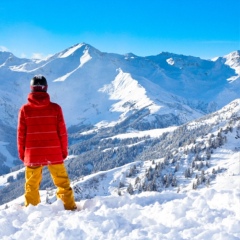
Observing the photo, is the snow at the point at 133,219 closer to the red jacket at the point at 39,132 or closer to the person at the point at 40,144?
the person at the point at 40,144

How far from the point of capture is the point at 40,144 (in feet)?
40.3

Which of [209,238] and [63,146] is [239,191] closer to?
[209,238]

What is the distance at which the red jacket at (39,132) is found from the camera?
40.0 feet

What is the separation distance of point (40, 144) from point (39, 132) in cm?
44

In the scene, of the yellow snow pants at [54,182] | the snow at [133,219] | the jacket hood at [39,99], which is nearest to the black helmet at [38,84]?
the jacket hood at [39,99]

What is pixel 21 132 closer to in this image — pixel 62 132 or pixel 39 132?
pixel 39 132

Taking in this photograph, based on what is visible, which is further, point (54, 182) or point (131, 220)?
point (54, 182)

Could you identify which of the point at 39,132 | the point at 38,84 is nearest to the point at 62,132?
the point at 39,132

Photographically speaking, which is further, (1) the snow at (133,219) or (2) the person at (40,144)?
(2) the person at (40,144)

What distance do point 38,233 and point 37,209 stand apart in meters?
2.16

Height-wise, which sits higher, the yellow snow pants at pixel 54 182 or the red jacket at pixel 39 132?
the red jacket at pixel 39 132

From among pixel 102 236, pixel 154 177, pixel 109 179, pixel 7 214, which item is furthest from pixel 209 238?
pixel 109 179

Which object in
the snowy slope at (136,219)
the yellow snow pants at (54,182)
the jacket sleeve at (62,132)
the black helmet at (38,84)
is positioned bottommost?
the snowy slope at (136,219)

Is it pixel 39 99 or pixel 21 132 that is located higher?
pixel 39 99
